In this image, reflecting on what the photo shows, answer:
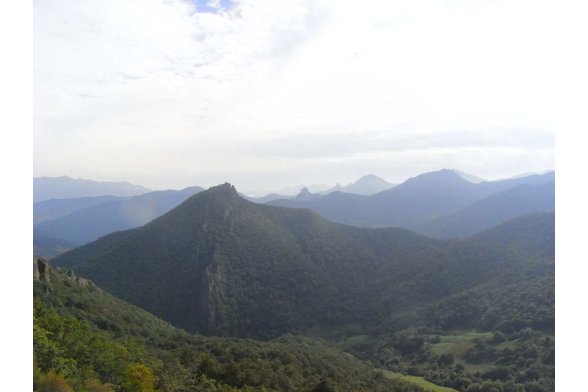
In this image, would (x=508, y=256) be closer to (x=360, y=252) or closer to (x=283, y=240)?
(x=360, y=252)

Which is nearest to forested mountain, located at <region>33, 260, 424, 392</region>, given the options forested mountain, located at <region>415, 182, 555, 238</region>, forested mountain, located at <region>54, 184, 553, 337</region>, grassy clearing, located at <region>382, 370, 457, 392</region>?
grassy clearing, located at <region>382, 370, 457, 392</region>

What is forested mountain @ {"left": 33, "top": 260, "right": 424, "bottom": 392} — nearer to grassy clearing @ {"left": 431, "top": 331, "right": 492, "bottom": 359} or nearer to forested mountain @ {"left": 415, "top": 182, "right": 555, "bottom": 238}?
grassy clearing @ {"left": 431, "top": 331, "right": 492, "bottom": 359}

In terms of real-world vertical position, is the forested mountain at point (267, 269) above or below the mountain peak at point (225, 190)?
below

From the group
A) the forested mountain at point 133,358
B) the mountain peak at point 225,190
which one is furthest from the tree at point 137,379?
the mountain peak at point 225,190

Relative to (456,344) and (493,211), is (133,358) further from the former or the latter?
(493,211)

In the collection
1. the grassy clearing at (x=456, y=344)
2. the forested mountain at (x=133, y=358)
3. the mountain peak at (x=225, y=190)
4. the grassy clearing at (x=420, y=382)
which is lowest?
the grassy clearing at (x=456, y=344)

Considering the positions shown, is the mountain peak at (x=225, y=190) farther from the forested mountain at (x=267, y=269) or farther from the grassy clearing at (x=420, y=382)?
the grassy clearing at (x=420, y=382)

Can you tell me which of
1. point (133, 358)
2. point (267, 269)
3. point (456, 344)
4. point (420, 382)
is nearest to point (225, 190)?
point (267, 269)

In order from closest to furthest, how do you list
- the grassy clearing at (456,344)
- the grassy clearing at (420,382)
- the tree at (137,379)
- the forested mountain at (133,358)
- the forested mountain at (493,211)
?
1. the forested mountain at (133,358)
2. the tree at (137,379)
3. the grassy clearing at (420,382)
4. the grassy clearing at (456,344)
5. the forested mountain at (493,211)
